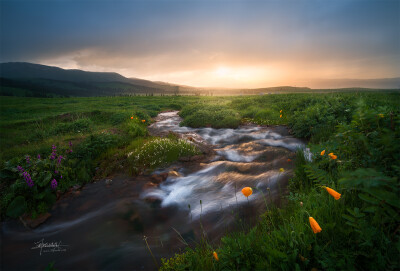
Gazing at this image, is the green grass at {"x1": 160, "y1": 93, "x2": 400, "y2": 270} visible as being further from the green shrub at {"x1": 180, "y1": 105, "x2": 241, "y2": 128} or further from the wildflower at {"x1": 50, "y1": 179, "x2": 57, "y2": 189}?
the green shrub at {"x1": 180, "y1": 105, "x2": 241, "y2": 128}

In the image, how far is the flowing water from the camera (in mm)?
2953

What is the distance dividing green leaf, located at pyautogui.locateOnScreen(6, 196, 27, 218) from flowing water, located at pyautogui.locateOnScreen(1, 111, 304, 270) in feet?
0.53

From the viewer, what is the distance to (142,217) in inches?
154

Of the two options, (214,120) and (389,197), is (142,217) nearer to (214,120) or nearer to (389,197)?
(389,197)

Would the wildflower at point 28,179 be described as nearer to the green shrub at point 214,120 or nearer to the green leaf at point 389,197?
the green leaf at point 389,197

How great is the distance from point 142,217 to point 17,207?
2.81 meters

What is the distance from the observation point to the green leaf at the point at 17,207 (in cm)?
390

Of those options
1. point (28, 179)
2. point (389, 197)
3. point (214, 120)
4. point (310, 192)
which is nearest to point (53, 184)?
point (28, 179)

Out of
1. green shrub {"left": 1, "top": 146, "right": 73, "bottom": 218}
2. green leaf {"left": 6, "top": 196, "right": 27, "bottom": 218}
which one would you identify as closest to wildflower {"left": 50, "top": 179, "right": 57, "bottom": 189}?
green shrub {"left": 1, "top": 146, "right": 73, "bottom": 218}

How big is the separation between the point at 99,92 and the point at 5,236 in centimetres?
18987

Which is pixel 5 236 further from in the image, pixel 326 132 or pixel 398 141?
pixel 326 132

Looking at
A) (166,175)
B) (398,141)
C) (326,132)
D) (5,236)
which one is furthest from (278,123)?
(5,236)

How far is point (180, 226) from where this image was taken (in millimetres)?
3598

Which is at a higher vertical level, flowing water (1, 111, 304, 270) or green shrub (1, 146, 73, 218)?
green shrub (1, 146, 73, 218)
